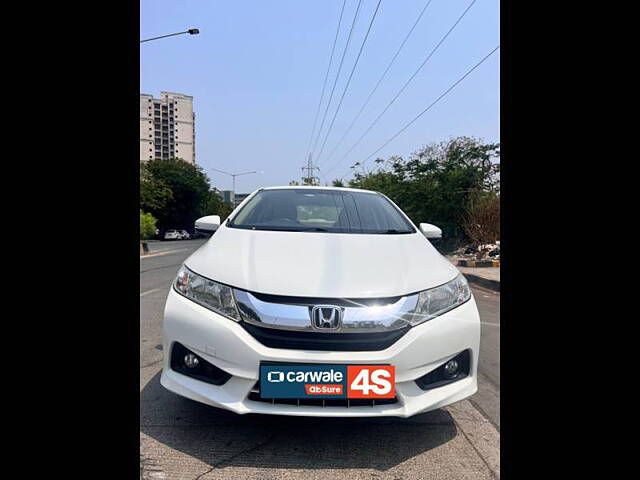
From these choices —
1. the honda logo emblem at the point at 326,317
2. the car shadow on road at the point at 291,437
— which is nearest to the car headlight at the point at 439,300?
the honda logo emblem at the point at 326,317

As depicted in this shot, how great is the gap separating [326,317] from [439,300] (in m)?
0.55

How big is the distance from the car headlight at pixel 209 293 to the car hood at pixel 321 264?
1.4 inches

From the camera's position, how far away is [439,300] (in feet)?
5.76

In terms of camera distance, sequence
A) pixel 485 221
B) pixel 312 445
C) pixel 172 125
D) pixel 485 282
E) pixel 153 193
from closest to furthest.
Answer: pixel 312 445 → pixel 485 282 → pixel 485 221 → pixel 172 125 → pixel 153 193

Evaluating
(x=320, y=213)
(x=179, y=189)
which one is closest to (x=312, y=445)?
(x=320, y=213)

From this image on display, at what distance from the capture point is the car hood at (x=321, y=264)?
1676mm

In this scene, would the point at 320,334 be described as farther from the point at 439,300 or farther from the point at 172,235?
the point at 172,235

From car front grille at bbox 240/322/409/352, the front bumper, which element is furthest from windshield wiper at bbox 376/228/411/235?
car front grille at bbox 240/322/409/352

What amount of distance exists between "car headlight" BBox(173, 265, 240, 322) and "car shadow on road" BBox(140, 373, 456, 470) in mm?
602

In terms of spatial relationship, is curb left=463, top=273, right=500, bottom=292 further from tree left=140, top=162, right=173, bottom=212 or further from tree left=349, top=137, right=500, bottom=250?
tree left=140, top=162, right=173, bottom=212

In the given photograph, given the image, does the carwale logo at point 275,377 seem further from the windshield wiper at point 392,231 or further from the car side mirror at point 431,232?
the car side mirror at point 431,232
